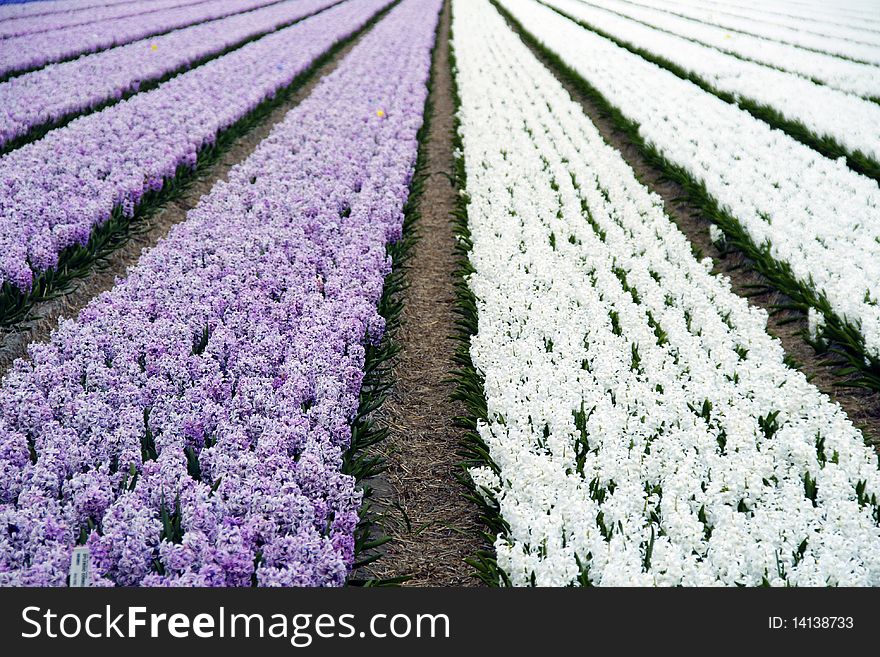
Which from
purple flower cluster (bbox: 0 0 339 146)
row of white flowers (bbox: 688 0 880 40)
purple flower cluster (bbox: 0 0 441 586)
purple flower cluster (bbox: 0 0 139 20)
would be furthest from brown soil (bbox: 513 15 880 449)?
purple flower cluster (bbox: 0 0 139 20)

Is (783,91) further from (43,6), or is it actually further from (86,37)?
(43,6)

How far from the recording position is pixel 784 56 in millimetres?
22594

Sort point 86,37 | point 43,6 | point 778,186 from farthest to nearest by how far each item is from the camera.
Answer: point 43,6 < point 86,37 < point 778,186

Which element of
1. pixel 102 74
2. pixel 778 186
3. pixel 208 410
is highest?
pixel 102 74

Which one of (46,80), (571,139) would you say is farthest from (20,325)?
(46,80)

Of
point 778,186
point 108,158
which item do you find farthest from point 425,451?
point 108,158

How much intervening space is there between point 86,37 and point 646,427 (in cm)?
2354

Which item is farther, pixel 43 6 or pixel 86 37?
pixel 43 6

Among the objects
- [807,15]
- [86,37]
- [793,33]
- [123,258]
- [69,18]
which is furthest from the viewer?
[807,15]

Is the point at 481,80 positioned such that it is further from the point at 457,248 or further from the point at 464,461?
the point at 464,461

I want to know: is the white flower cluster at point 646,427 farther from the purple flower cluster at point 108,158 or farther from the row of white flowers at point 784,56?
the row of white flowers at point 784,56

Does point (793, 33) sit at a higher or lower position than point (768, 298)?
higher

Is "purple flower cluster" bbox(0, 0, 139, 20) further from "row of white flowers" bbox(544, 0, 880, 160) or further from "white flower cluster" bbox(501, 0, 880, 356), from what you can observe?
"white flower cluster" bbox(501, 0, 880, 356)

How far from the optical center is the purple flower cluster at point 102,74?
42.8 ft
